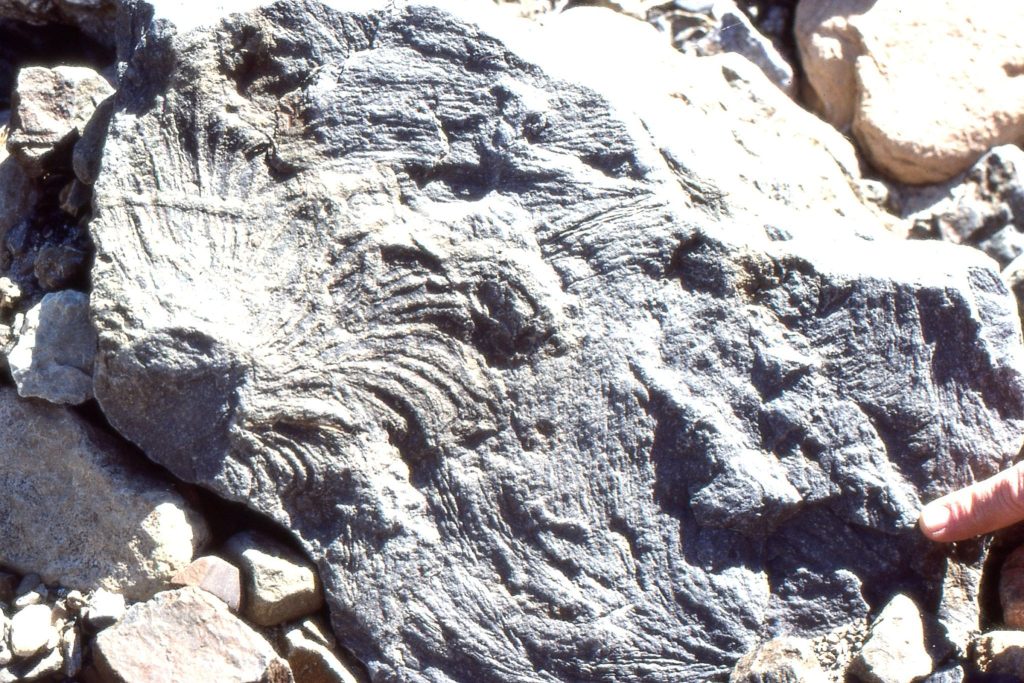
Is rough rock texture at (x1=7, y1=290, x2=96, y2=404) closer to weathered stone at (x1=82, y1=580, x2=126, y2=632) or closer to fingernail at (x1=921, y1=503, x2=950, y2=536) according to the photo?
weathered stone at (x1=82, y1=580, x2=126, y2=632)

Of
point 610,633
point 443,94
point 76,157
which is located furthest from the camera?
point 76,157

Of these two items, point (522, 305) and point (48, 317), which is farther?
point (48, 317)

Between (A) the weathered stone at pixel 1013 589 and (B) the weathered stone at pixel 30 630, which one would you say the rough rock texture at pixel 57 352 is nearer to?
(B) the weathered stone at pixel 30 630

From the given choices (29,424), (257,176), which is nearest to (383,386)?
(257,176)

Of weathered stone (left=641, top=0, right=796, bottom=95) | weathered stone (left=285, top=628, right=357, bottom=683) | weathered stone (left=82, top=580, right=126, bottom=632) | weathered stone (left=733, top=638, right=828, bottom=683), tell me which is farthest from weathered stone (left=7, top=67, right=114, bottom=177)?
weathered stone (left=733, top=638, right=828, bottom=683)

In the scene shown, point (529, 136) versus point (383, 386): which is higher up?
point (529, 136)

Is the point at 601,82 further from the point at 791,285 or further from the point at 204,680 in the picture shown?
the point at 204,680

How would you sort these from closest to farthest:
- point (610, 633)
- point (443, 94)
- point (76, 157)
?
point (610, 633)
point (443, 94)
point (76, 157)
